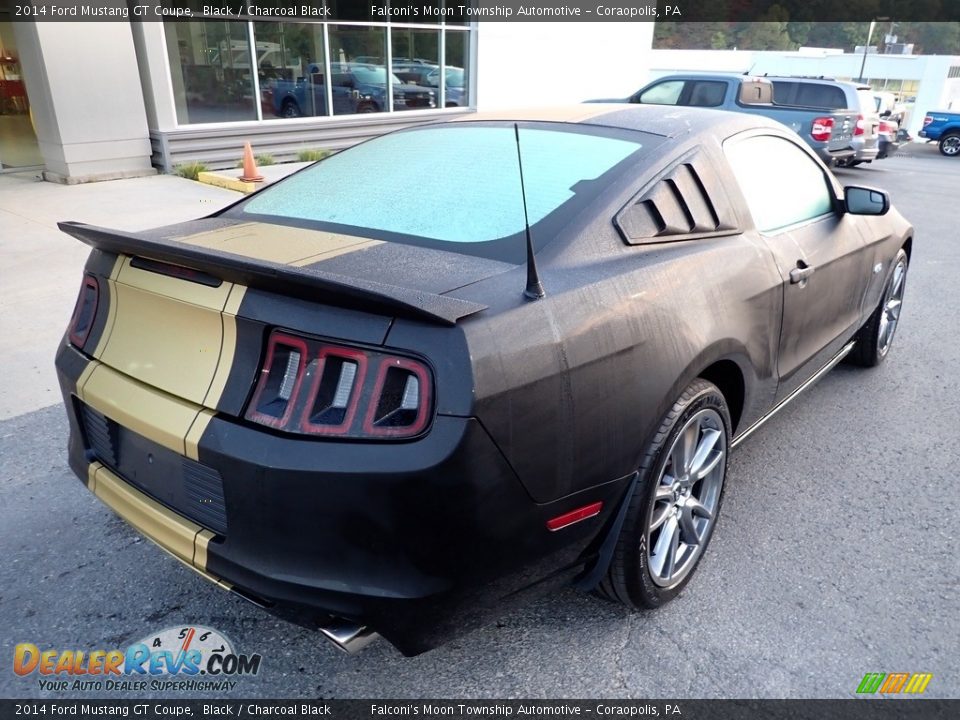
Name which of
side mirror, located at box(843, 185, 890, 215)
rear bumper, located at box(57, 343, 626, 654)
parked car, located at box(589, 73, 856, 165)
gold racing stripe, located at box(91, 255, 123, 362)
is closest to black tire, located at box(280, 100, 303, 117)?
parked car, located at box(589, 73, 856, 165)

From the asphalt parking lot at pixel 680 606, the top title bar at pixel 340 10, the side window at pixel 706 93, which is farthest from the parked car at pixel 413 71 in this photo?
the asphalt parking lot at pixel 680 606

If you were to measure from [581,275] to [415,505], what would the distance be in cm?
Result: 83

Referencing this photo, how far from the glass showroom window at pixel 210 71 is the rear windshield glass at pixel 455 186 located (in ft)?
30.6

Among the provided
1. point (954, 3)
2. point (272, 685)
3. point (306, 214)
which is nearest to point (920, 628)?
point (272, 685)

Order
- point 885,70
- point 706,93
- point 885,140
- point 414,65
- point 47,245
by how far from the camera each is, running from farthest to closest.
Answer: point 885,70, point 885,140, point 414,65, point 706,93, point 47,245

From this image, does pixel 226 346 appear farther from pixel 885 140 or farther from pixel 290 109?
pixel 885 140

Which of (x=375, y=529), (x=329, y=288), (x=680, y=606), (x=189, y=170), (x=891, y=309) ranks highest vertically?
(x=329, y=288)

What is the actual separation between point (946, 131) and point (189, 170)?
22.2 metres

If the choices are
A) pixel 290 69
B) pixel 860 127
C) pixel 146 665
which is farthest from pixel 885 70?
pixel 146 665

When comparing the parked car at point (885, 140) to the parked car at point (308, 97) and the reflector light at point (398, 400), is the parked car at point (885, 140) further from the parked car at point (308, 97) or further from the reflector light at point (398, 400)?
the reflector light at point (398, 400)

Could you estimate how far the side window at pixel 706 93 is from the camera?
Answer: 508 inches

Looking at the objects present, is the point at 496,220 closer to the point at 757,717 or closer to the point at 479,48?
the point at 757,717

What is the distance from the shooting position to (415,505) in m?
1.67

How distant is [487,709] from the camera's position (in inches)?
A: 83.2
